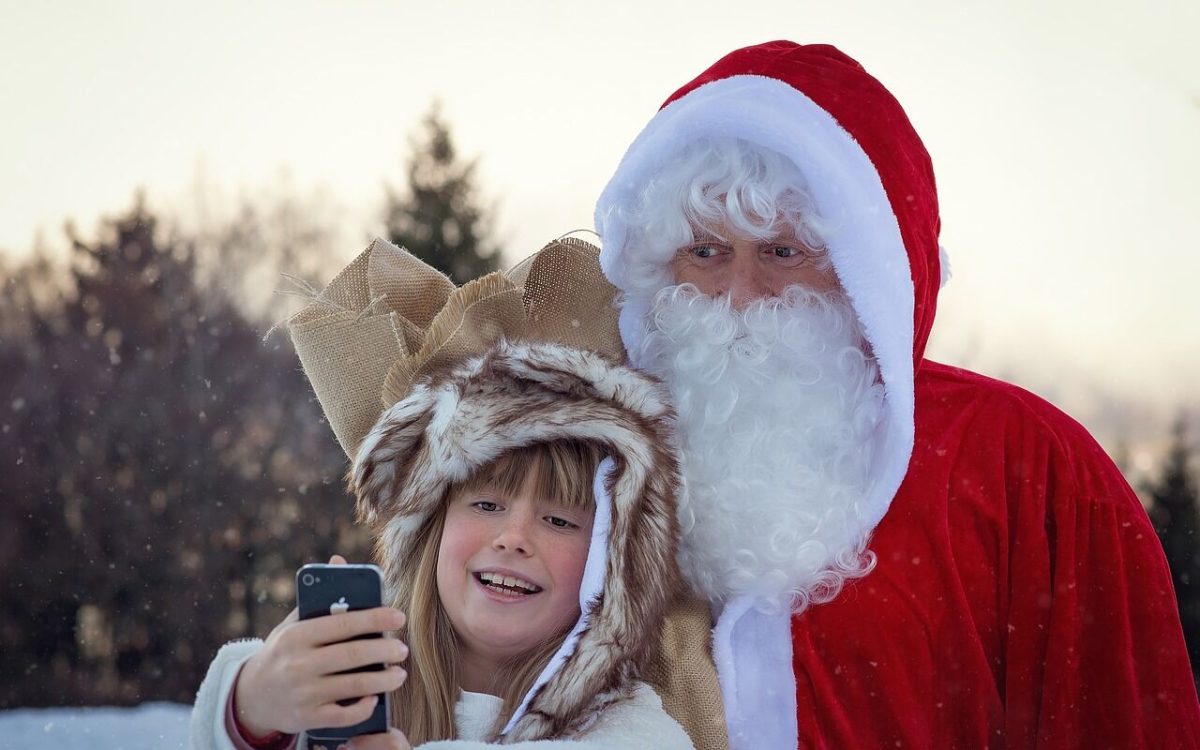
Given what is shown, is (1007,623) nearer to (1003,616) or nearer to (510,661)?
(1003,616)

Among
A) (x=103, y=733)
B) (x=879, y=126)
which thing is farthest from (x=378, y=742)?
(x=103, y=733)

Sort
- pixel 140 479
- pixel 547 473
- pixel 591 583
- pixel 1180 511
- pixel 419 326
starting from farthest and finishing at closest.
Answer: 1. pixel 140 479
2. pixel 1180 511
3. pixel 419 326
4. pixel 547 473
5. pixel 591 583

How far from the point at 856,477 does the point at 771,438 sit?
0.72ft

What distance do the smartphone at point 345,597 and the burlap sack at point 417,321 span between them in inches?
29.2

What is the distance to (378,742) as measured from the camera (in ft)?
6.10

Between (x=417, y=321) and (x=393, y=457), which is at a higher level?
(x=417, y=321)

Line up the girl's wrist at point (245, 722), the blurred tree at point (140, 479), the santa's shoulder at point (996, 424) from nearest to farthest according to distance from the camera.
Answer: the girl's wrist at point (245, 722)
the santa's shoulder at point (996, 424)
the blurred tree at point (140, 479)

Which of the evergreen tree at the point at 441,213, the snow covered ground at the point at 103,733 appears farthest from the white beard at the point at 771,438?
the evergreen tree at the point at 441,213

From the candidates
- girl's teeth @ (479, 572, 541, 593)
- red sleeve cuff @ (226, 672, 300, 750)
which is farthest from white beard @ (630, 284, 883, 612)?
red sleeve cuff @ (226, 672, 300, 750)

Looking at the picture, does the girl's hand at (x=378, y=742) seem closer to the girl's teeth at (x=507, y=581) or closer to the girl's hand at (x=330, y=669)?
the girl's hand at (x=330, y=669)

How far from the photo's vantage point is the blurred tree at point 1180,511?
46.7 ft

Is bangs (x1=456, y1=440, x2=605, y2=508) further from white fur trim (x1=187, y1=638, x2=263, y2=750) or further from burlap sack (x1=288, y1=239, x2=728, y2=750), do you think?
white fur trim (x1=187, y1=638, x2=263, y2=750)

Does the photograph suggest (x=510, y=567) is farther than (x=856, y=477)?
No

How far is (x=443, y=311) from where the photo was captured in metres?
2.68
